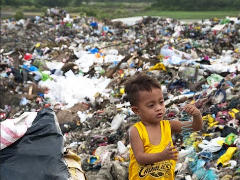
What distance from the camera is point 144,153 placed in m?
1.84

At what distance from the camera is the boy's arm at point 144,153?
1703 millimetres

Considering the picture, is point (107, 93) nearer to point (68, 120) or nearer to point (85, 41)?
point (68, 120)

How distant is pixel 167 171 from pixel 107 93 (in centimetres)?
524

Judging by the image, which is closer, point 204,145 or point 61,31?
point 204,145

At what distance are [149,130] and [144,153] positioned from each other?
0.15 metres

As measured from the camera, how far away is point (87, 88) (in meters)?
7.34

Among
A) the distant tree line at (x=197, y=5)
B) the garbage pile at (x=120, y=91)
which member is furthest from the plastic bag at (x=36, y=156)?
the distant tree line at (x=197, y=5)

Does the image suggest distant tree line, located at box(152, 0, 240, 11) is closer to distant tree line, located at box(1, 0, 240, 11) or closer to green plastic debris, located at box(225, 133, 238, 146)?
distant tree line, located at box(1, 0, 240, 11)

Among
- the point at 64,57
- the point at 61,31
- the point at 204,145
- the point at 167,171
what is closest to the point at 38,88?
the point at 64,57

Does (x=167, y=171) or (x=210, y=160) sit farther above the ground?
(x=167, y=171)

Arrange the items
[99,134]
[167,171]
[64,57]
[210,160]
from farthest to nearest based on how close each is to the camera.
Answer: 1. [64,57]
2. [99,134]
3. [210,160]
4. [167,171]

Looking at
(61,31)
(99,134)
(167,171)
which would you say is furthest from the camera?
(61,31)

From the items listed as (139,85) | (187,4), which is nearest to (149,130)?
(139,85)

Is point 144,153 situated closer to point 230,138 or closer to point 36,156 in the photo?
point 36,156
